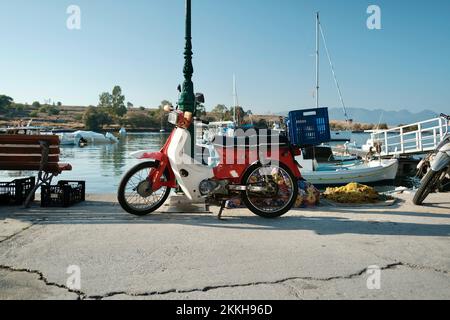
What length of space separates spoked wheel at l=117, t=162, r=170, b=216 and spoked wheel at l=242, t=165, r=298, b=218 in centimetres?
129

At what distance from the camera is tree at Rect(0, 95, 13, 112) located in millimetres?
137125

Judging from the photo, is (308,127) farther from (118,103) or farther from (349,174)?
(118,103)

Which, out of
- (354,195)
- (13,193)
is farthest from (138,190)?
(354,195)

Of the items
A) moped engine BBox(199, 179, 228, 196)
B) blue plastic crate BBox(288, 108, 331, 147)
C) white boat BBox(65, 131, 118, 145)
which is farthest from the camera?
white boat BBox(65, 131, 118, 145)

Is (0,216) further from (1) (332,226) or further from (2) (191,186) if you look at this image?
(1) (332,226)

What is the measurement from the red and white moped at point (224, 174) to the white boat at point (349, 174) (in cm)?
950

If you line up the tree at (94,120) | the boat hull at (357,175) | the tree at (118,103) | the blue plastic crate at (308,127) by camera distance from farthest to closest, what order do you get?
1. the tree at (118,103)
2. the tree at (94,120)
3. the boat hull at (357,175)
4. the blue plastic crate at (308,127)

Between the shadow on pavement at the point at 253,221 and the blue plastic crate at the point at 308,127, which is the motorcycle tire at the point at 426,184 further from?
the blue plastic crate at the point at 308,127

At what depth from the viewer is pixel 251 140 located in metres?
5.56

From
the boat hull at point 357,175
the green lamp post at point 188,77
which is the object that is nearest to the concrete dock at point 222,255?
the green lamp post at point 188,77

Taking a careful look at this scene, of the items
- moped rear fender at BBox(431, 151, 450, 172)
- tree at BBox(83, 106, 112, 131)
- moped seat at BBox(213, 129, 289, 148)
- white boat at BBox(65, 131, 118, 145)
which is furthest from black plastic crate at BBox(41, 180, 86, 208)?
tree at BBox(83, 106, 112, 131)

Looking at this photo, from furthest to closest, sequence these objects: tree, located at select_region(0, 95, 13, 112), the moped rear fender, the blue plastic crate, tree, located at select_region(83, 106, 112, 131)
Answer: tree, located at select_region(0, 95, 13, 112) < tree, located at select_region(83, 106, 112, 131) < the blue plastic crate < the moped rear fender

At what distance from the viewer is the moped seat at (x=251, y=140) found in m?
5.54

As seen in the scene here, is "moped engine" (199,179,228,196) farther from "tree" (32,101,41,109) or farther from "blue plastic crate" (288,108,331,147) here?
"tree" (32,101,41,109)
